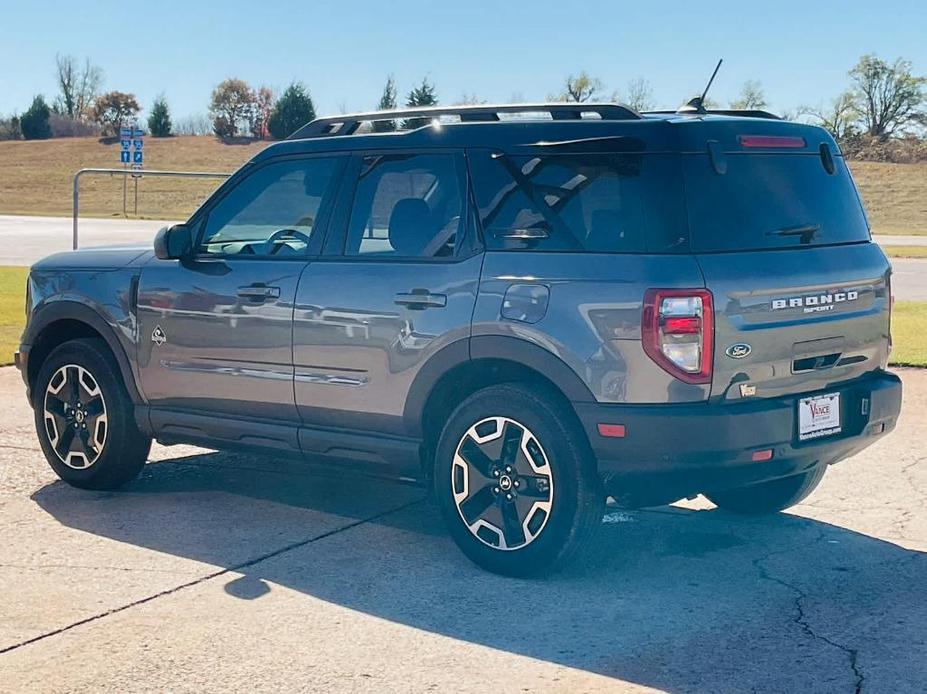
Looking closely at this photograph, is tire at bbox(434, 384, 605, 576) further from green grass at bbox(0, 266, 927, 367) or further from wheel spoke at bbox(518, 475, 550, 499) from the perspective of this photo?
green grass at bbox(0, 266, 927, 367)

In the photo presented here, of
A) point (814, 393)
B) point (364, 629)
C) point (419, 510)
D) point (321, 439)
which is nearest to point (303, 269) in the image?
point (321, 439)

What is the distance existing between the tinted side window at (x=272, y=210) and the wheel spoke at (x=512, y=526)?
1.64 m

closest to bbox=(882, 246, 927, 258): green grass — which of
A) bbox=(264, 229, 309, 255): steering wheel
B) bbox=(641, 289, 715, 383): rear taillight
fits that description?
bbox=(264, 229, 309, 255): steering wheel

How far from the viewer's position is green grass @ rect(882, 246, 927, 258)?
92.5ft

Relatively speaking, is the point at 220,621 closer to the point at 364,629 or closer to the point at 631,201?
the point at 364,629

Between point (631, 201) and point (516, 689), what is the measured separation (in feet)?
6.49

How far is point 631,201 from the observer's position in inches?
203

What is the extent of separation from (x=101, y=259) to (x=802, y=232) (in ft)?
12.0

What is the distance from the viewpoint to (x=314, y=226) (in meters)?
6.14

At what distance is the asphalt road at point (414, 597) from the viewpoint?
172 inches

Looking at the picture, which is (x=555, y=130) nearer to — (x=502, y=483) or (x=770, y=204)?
(x=770, y=204)

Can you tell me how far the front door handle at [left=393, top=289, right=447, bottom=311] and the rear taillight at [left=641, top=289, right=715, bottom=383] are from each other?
995 mm

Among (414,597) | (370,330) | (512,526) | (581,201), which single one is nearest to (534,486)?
(512,526)

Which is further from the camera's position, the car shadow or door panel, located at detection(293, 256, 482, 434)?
door panel, located at detection(293, 256, 482, 434)
